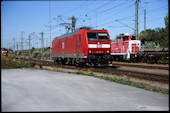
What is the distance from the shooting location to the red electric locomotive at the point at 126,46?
27.2 meters

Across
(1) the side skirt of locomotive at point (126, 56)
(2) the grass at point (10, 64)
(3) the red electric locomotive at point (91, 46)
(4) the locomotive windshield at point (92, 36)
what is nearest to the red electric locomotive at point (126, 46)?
(1) the side skirt of locomotive at point (126, 56)

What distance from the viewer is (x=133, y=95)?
7367mm

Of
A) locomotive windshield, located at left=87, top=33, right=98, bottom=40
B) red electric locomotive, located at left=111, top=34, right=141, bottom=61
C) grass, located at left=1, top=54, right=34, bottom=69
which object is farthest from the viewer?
red electric locomotive, located at left=111, top=34, right=141, bottom=61

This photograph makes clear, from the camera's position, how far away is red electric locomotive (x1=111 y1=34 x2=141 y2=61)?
89.1 ft

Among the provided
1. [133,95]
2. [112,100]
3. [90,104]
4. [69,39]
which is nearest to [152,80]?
[133,95]

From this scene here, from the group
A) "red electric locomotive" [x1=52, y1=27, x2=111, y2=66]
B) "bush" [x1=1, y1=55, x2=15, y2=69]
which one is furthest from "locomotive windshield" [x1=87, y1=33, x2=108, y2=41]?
"bush" [x1=1, y1=55, x2=15, y2=69]

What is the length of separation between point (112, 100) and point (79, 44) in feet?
43.4

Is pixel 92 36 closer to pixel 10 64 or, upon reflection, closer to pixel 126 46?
pixel 10 64

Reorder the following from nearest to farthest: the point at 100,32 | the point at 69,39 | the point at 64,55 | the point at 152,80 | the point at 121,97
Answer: the point at 121,97 < the point at 152,80 < the point at 100,32 < the point at 69,39 < the point at 64,55

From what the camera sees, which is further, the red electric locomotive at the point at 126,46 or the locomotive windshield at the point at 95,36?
the red electric locomotive at the point at 126,46

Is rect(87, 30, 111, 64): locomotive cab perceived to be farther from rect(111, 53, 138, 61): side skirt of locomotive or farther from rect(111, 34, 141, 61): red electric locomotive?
rect(111, 34, 141, 61): red electric locomotive

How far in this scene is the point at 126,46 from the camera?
27766 millimetres

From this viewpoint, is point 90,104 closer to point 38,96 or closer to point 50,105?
point 50,105

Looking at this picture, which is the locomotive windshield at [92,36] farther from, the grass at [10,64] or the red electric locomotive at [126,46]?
the red electric locomotive at [126,46]
